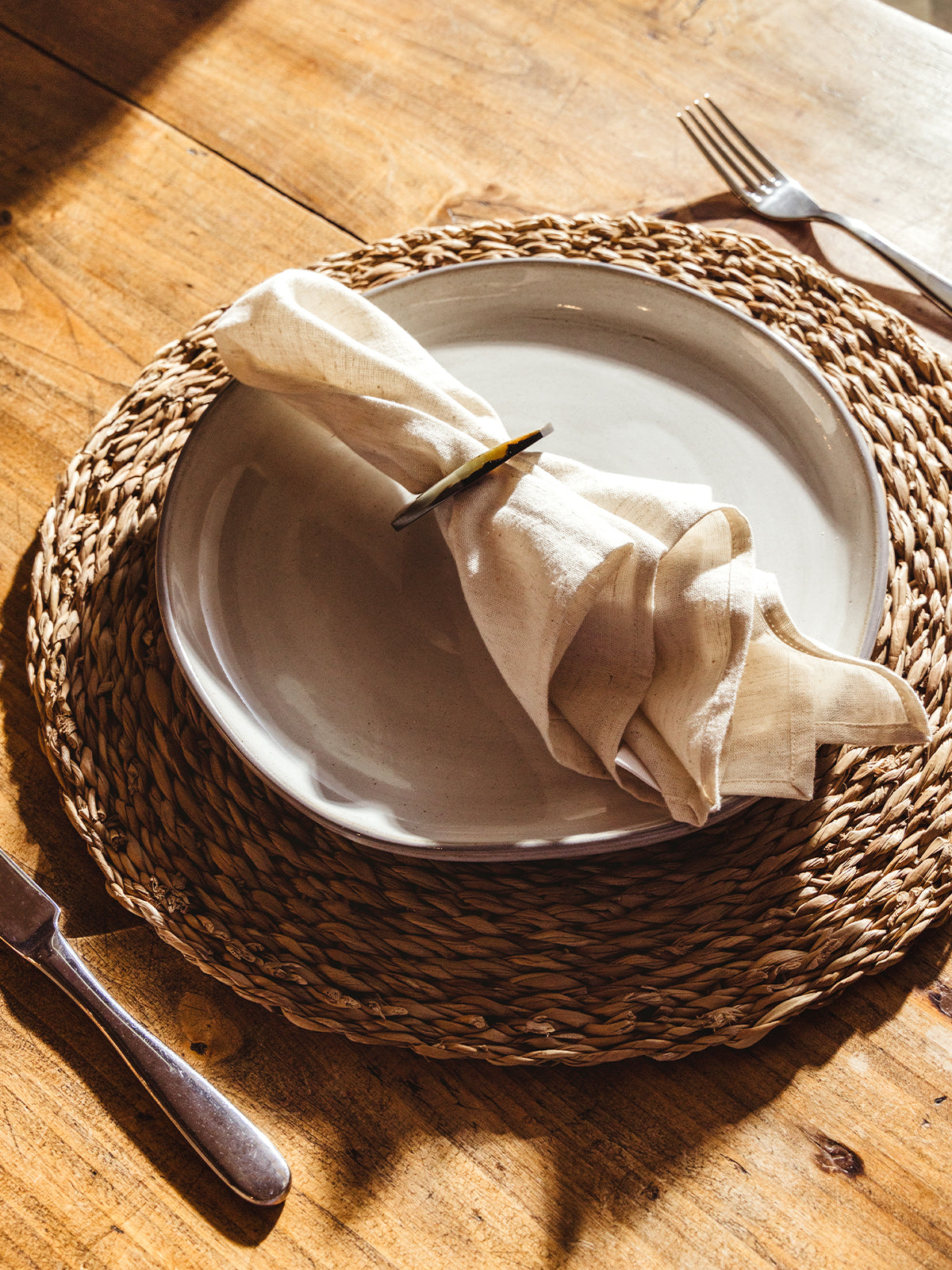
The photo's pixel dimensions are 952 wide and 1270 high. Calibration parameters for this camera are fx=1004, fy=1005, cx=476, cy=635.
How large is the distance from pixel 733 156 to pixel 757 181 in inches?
1.2

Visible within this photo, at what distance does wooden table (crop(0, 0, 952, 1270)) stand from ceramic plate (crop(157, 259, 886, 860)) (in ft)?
0.42

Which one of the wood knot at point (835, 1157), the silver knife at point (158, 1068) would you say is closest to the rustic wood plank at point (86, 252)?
the silver knife at point (158, 1068)

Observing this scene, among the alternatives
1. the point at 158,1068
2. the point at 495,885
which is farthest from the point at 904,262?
the point at 158,1068

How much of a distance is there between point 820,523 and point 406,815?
0.26m

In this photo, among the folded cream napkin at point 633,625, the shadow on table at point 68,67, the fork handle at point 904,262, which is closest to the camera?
the folded cream napkin at point 633,625

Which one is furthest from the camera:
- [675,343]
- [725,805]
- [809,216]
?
[809,216]

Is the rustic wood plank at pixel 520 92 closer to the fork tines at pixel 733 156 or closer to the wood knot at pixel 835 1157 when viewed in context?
the fork tines at pixel 733 156

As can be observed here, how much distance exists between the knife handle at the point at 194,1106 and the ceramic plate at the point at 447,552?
0.13 m

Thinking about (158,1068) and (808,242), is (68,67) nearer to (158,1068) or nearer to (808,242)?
(808,242)

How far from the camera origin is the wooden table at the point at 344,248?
1.43 ft

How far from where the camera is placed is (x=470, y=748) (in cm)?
48

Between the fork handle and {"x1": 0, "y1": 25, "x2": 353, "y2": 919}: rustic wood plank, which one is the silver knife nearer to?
{"x1": 0, "y1": 25, "x2": 353, "y2": 919}: rustic wood plank

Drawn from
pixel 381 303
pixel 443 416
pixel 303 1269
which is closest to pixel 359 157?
pixel 381 303

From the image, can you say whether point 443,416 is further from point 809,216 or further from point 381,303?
point 809,216
